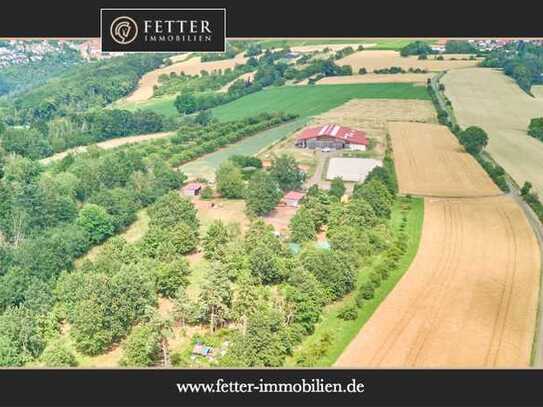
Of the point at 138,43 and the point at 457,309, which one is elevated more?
the point at 138,43

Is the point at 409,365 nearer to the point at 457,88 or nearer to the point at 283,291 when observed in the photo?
the point at 283,291

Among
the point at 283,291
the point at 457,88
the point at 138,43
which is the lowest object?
the point at 283,291

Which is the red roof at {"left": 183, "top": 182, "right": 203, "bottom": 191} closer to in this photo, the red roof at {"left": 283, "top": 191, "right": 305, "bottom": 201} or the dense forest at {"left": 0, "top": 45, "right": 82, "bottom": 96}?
the red roof at {"left": 283, "top": 191, "right": 305, "bottom": 201}
